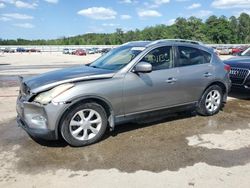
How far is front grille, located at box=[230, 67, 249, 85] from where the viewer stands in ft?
27.5

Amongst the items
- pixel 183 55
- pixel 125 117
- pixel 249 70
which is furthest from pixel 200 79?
pixel 249 70

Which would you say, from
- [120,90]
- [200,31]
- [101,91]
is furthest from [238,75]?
[200,31]

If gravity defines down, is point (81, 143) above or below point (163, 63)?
below

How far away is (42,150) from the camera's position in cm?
492

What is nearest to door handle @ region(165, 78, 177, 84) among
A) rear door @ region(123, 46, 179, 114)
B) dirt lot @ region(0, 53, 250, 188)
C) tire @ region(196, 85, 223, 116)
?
rear door @ region(123, 46, 179, 114)

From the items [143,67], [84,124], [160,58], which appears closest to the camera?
[84,124]

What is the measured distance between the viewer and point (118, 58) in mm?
6039

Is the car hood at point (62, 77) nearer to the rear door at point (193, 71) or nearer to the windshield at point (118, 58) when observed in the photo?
the windshield at point (118, 58)

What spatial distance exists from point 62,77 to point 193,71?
8.82 feet

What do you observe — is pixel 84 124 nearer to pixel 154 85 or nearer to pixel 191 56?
pixel 154 85

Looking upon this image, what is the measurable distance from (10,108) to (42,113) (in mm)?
3605

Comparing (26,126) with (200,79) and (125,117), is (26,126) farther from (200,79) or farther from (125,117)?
(200,79)

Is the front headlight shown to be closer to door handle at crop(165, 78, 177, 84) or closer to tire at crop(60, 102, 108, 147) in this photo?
tire at crop(60, 102, 108, 147)

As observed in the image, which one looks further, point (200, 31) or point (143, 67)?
point (200, 31)
